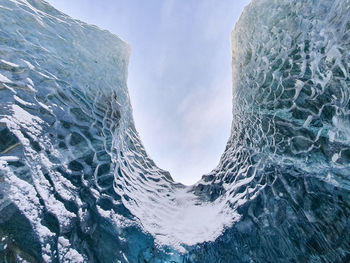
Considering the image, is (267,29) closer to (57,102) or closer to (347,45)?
(347,45)

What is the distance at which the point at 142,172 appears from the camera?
15.3ft

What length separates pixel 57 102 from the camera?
2988mm

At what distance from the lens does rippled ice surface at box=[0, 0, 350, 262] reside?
213cm

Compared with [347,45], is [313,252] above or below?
below

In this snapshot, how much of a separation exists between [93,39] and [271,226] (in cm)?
495

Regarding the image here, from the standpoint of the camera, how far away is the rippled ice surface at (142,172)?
Result: 213 cm

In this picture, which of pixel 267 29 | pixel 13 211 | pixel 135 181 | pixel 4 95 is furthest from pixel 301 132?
pixel 4 95

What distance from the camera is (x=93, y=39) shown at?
472cm

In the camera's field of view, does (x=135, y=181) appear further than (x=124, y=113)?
No

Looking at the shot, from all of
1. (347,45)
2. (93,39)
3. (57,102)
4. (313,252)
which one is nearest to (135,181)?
(57,102)

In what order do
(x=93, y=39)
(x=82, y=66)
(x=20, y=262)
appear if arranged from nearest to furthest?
(x=20, y=262) < (x=82, y=66) < (x=93, y=39)

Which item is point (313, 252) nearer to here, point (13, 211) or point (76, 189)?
point (76, 189)


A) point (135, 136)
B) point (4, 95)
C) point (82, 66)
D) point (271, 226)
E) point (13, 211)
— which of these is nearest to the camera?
point (13, 211)

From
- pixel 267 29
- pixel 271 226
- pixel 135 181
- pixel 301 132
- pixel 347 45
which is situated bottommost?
pixel 271 226
